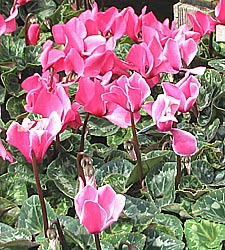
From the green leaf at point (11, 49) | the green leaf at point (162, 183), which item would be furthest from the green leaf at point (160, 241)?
the green leaf at point (11, 49)

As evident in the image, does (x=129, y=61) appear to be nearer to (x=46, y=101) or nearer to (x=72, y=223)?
(x=46, y=101)

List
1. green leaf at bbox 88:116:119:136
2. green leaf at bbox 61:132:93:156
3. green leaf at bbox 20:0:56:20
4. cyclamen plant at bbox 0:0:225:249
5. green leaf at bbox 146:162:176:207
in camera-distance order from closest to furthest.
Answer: cyclamen plant at bbox 0:0:225:249
green leaf at bbox 146:162:176:207
green leaf at bbox 61:132:93:156
green leaf at bbox 88:116:119:136
green leaf at bbox 20:0:56:20

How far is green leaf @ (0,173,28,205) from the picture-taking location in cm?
149

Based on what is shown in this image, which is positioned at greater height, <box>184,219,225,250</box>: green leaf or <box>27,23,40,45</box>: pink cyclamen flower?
<box>184,219,225,250</box>: green leaf

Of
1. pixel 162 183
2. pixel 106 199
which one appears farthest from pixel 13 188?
pixel 106 199

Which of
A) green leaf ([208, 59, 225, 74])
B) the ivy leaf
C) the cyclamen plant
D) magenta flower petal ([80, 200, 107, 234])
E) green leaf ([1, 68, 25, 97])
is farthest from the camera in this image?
green leaf ([1, 68, 25, 97])

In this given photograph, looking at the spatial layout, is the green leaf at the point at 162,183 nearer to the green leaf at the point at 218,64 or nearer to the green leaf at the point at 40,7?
the green leaf at the point at 218,64

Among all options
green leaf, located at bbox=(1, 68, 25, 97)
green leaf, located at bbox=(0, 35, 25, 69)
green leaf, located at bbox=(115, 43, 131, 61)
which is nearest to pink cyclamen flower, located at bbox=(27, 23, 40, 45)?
green leaf, located at bbox=(0, 35, 25, 69)

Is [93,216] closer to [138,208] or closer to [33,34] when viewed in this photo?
[138,208]

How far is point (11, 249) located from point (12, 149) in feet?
1.28

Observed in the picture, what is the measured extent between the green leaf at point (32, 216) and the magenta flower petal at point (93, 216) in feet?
0.87

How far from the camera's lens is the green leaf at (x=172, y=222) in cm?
132

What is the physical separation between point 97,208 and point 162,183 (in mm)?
386

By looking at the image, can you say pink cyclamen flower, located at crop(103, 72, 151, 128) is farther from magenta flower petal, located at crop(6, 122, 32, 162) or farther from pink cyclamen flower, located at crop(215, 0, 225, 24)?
pink cyclamen flower, located at crop(215, 0, 225, 24)
